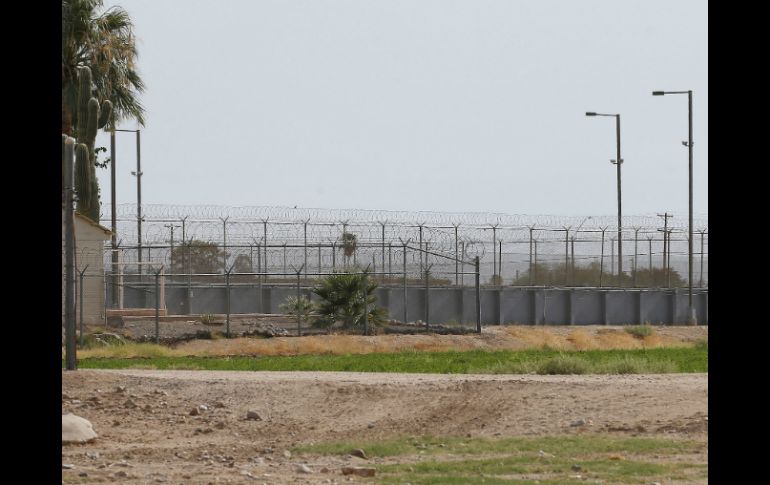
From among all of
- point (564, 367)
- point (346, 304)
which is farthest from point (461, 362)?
point (346, 304)

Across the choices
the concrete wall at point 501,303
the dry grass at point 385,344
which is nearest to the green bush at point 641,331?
the dry grass at point 385,344

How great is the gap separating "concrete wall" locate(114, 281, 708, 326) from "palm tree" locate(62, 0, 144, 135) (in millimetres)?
5257

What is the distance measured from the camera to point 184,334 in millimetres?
31375

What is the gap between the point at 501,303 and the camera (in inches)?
1572

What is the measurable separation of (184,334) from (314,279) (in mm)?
10080

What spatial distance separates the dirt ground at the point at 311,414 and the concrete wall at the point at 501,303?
1878 centimetres

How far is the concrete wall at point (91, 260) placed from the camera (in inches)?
1320

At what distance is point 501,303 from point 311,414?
23343 millimetres

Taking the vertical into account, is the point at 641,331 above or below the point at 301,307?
below

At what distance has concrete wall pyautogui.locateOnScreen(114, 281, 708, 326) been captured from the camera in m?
38.7

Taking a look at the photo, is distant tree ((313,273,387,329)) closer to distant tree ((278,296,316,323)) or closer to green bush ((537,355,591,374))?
distant tree ((278,296,316,323))

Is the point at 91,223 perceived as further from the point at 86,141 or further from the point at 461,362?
the point at 461,362
